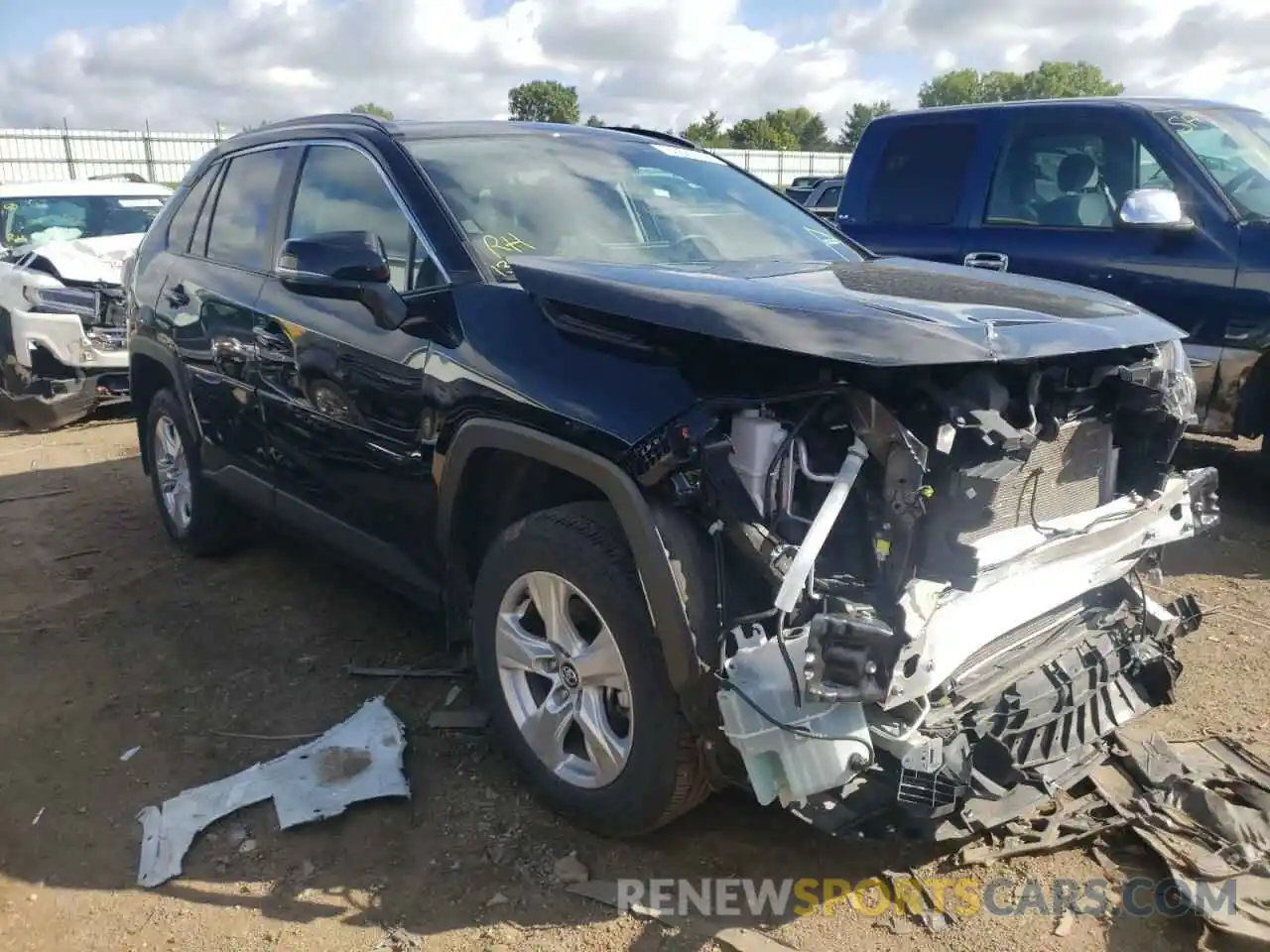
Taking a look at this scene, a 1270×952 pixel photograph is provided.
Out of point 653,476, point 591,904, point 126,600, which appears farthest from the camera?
point 126,600

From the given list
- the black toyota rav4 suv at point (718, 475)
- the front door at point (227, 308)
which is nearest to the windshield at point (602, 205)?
the black toyota rav4 suv at point (718, 475)

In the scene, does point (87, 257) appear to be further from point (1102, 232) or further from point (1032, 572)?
point (1032, 572)

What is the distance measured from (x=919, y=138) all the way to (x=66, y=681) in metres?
5.56

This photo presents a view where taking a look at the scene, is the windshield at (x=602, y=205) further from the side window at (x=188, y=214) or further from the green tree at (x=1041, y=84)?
the green tree at (x=1041, y=84)

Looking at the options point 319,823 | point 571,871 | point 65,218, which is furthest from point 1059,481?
point 65,218

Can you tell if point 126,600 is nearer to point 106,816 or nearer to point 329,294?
point 106,816

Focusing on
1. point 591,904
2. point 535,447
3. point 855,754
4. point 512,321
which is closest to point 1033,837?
point 855,754

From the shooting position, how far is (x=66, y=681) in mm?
4148

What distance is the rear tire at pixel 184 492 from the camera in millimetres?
5113

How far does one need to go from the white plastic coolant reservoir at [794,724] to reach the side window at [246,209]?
293cm

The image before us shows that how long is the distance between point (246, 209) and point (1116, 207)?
4.41 m

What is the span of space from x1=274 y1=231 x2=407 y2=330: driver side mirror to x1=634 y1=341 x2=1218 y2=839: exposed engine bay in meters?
1.20

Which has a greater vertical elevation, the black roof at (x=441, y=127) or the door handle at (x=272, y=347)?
the black roof at (x=441, y=127)

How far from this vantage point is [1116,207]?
5707 mm
